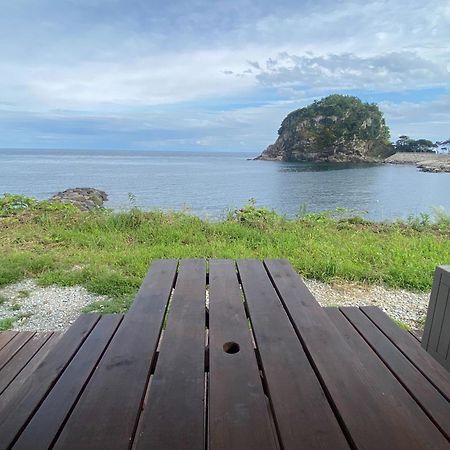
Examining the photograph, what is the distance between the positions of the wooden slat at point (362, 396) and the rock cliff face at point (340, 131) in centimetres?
7175

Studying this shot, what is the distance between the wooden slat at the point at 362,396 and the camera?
3.07ft

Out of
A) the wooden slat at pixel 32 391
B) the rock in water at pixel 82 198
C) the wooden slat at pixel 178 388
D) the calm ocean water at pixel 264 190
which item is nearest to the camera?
the wooden slat at pixel 178 388

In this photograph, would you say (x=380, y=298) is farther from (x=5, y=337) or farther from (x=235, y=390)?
(x=5, y=337)

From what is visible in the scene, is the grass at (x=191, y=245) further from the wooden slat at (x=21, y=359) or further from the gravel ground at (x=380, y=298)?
the wooden slat at (x=21, y=359)

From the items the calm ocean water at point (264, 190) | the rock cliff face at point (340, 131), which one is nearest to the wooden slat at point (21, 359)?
the calm ocean water at point (264, 190)

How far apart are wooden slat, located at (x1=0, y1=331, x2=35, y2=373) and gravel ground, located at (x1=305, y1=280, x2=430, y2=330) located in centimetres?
267

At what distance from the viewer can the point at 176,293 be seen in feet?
6.32

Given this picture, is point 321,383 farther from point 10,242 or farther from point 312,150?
point 312,150

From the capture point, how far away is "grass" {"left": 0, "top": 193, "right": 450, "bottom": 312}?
169 inches

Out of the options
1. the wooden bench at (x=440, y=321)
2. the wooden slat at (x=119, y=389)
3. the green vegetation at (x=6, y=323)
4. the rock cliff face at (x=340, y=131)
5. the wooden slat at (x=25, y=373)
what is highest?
the rock cliff face at (x=340, y=131)

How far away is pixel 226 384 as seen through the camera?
1.13 m

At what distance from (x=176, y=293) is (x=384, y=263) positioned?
374 centimetres

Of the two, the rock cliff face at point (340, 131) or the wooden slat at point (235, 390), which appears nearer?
the wooden slat at point (235, 390)

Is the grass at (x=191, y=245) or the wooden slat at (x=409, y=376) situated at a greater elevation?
the wooden slat at (x=409, y=376)
